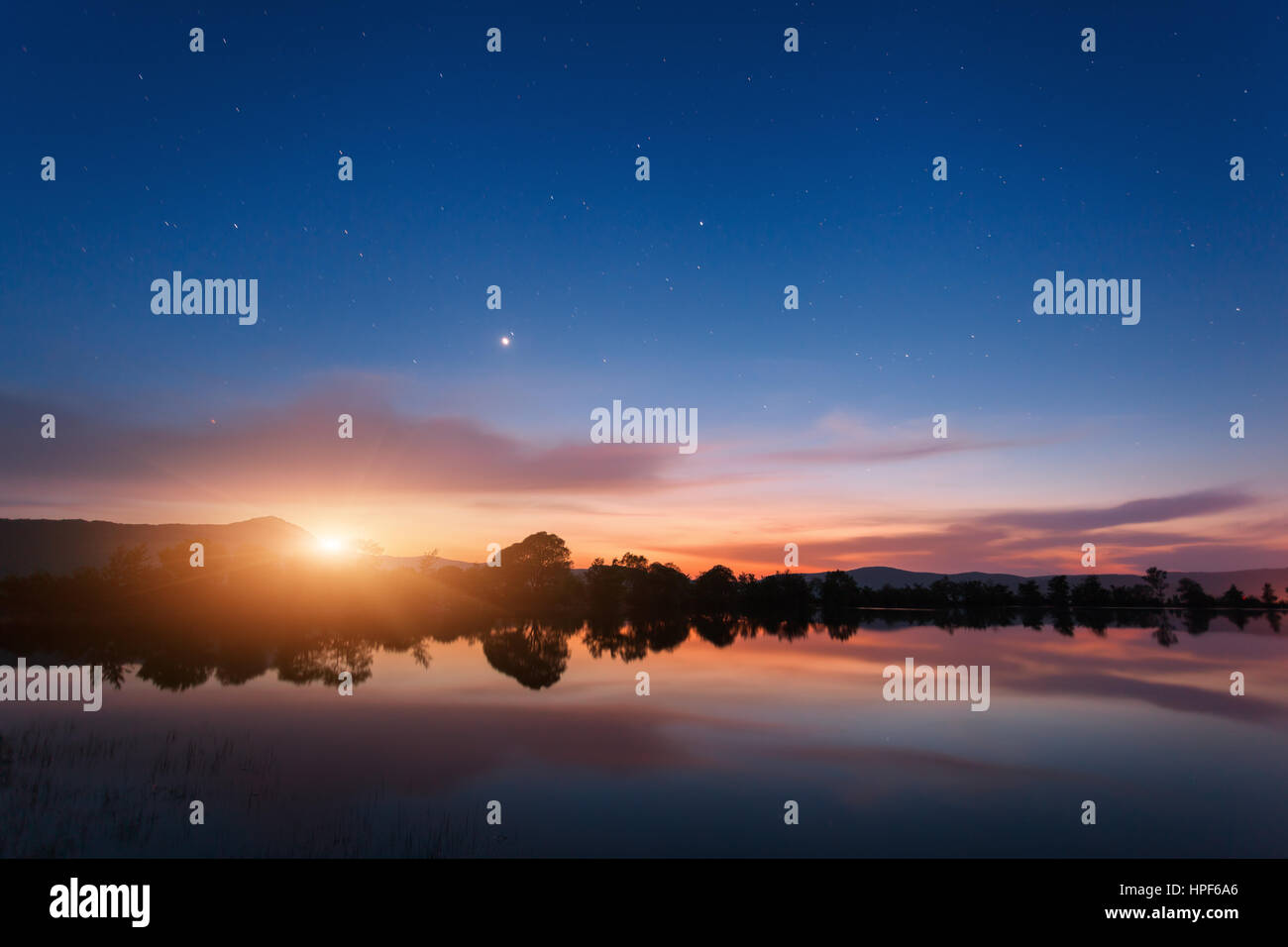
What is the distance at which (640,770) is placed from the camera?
21906mm

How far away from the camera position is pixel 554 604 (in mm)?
139875

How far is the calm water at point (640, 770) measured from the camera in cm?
1570

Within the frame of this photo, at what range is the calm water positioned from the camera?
1570 cm

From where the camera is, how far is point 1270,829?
17234 millimetres

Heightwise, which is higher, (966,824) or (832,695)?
(966,824)
